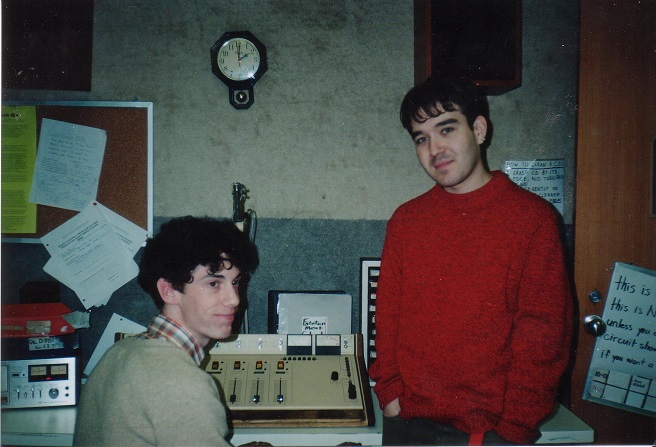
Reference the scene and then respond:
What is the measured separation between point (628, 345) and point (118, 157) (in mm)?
2011

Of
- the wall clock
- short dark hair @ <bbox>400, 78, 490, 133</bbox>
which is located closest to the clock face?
the wall clock

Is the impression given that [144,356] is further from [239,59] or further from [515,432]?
[239,59]

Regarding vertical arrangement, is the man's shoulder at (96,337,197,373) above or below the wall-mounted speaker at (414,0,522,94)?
below

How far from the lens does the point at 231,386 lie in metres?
1.27

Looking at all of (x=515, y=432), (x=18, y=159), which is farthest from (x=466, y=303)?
(x=18, y=159)

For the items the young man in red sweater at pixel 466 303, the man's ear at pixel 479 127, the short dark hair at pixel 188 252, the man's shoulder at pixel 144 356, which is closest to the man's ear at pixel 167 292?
the short dark hair at pixel 188 252

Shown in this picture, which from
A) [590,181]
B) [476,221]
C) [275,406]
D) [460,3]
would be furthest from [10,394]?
[590,181]

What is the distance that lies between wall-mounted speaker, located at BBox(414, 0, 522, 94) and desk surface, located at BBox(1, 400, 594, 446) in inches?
43.7

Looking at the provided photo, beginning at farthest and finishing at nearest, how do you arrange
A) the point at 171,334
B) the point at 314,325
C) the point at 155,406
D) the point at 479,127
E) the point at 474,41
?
the point at 314,325
the point at 474,41
the point at 479,127
the point at 171,334
the point at 155,406

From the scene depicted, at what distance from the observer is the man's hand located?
1.21 metres

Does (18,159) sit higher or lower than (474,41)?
lower

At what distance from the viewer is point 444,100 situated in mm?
1208

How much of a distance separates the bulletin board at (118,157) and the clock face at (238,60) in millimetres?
344

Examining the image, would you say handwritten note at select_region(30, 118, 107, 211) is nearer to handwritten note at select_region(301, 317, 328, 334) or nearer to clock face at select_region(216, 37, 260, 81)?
clock face at select_region(216, 37, 260, 81)
